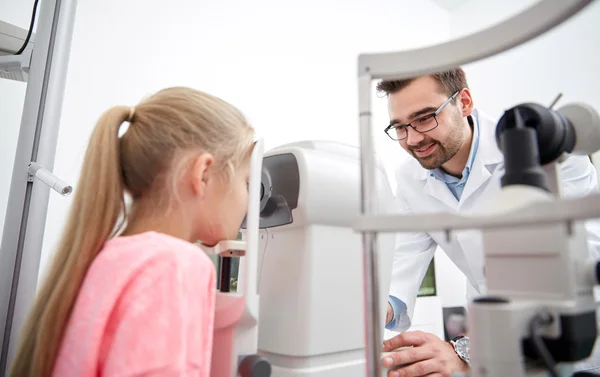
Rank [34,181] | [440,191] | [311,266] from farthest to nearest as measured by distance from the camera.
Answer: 1. [440,191]
2. [34,181]
3. [311,266]

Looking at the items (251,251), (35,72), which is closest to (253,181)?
(251,251)

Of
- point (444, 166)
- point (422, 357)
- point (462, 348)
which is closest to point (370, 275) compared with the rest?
point (422, 357)

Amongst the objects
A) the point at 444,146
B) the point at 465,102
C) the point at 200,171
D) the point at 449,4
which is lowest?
the point at 200,171

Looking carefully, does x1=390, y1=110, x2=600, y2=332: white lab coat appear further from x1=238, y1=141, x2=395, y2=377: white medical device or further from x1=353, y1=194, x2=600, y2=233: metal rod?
x1=353, y1=194, x2=600, y2=233: metal rod

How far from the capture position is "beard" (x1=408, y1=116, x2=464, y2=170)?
1338 mm

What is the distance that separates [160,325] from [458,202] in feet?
3.79

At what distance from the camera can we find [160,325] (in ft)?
1.63

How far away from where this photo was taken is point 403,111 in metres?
1.32

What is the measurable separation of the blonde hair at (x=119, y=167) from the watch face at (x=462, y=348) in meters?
0.61

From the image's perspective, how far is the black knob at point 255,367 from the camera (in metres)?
0.59

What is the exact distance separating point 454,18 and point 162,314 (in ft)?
10.1

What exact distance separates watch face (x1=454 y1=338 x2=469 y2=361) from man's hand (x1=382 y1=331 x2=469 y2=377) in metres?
0.02

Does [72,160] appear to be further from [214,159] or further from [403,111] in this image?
[403,111]

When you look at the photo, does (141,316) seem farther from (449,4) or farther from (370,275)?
(449,4)
